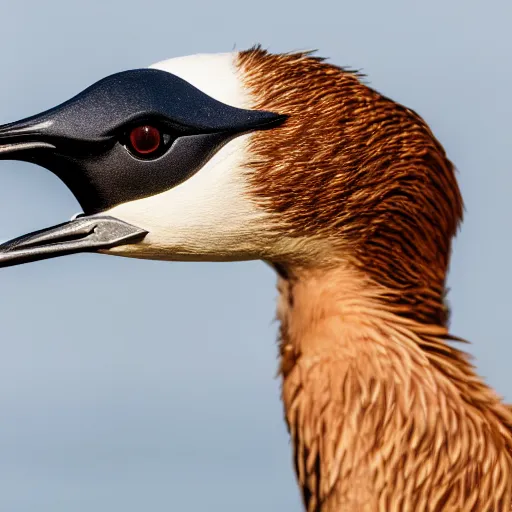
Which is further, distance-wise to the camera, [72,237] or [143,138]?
[72,237]

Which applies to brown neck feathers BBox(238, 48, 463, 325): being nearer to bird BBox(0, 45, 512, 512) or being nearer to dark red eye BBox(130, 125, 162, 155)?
bird BBox(0, 45, 512, 512)

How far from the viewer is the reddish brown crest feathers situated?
3.62 m

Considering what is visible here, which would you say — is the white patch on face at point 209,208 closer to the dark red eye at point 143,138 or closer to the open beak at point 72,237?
the open beak at point 72,237

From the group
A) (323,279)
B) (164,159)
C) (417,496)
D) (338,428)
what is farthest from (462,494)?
(164,159)

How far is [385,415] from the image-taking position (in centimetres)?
362

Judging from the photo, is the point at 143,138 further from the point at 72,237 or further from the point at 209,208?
the point at 72,237

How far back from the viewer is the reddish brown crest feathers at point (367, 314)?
3.62 meters

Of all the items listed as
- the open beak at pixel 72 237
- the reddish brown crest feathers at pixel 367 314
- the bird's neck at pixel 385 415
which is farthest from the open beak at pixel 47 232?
the bird's neck at pixel 385 415

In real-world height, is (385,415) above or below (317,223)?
below

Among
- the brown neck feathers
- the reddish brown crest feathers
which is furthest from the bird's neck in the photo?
the brown neck feathers

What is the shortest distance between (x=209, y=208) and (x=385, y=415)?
0.80m

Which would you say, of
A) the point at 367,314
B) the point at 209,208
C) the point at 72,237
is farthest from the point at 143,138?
the point at 367,314

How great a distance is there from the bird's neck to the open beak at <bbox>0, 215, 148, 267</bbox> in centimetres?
60

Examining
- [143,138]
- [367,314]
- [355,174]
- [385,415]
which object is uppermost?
[143,138]
